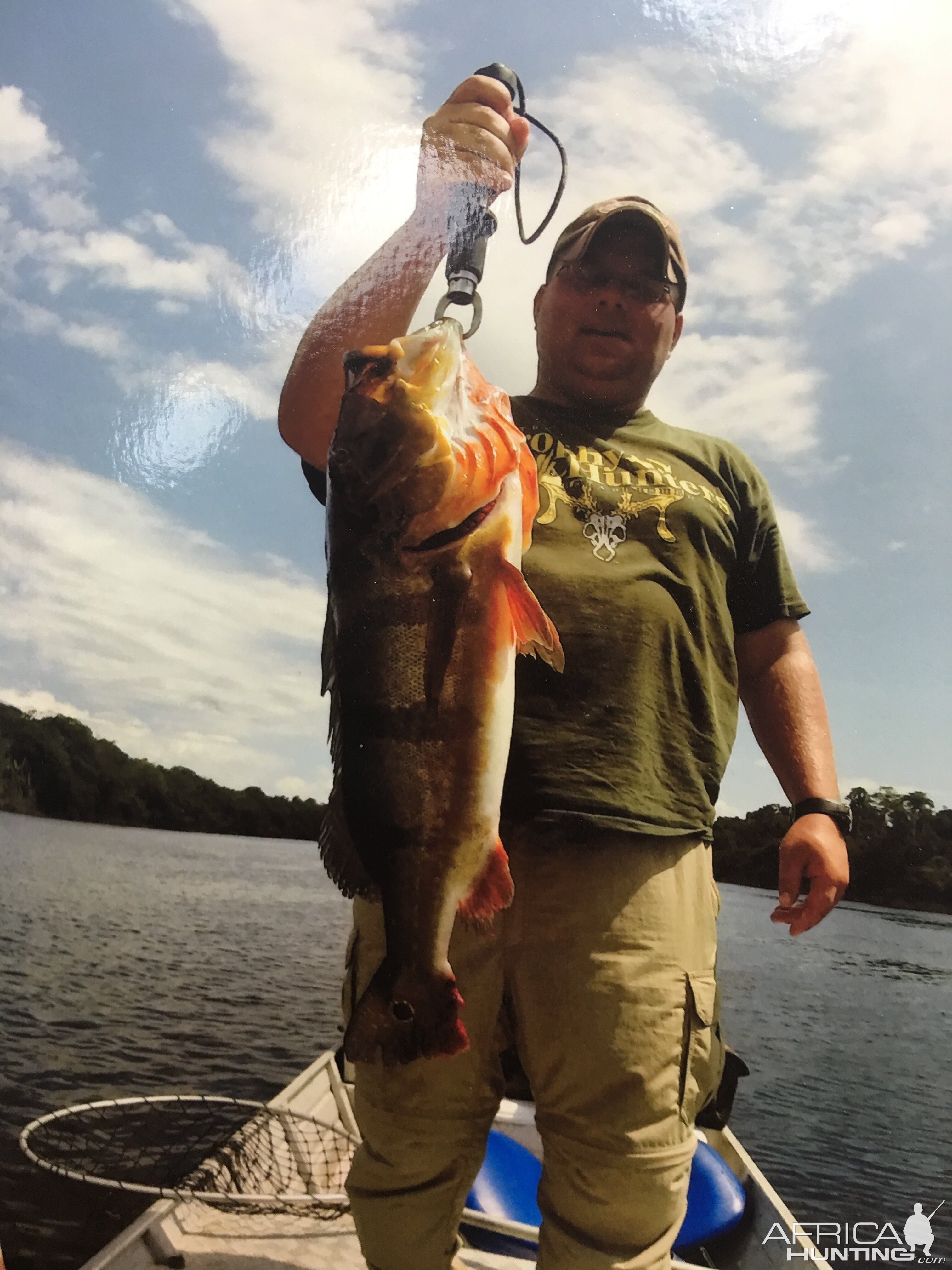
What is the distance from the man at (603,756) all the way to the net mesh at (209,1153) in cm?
83

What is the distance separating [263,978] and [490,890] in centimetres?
428

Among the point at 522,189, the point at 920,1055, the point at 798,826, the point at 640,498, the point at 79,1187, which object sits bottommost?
the point at 79,1187

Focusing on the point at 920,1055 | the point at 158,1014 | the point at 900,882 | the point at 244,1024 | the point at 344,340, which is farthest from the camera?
the point at 244,1024

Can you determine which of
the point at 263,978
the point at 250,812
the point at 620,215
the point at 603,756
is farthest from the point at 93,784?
the point at 263,978

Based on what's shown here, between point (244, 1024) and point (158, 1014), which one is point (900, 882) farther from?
point (244, 1024)

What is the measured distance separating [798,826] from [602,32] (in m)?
1.84

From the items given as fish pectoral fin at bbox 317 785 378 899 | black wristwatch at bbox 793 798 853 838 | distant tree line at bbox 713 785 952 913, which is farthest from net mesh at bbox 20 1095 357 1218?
black wristwatch at bbox 793 798 853 838

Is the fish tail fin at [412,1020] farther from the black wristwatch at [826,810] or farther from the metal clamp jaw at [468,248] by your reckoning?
the metal clamp jaw at [468,248]

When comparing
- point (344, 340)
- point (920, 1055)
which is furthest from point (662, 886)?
point (920, 1055)

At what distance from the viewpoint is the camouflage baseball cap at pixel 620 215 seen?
5.38 ft

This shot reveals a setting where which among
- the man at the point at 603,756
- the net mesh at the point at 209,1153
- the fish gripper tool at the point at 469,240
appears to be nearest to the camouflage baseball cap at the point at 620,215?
the man at the point at 603,756

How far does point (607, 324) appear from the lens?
5.39 feet

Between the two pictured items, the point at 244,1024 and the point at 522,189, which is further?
the point at 244,1024

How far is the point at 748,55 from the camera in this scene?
1.83 meters
